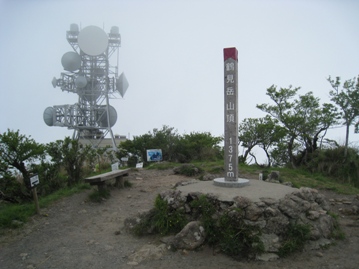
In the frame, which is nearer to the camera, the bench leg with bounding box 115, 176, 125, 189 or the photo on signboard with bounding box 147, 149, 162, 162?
the bench leg with bounding box 115, 176, 125, 189

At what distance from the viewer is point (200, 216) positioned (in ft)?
14.9

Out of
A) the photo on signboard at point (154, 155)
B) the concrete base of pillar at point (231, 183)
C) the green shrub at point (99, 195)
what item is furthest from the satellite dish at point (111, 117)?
the concrete base of pillar at point (231, 183)

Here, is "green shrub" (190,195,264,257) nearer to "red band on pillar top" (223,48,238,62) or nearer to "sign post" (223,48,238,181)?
Answer: "sign post" (223,48,238,181)

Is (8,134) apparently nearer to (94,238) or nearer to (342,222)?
(94,238)

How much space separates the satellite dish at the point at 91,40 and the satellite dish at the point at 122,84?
353 centimetres

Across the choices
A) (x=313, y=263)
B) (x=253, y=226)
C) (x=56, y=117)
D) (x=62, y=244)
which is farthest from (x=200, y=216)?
(x=56, y=117)

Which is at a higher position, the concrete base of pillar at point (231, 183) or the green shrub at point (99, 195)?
the concrete base of pillar at point (231, 183)

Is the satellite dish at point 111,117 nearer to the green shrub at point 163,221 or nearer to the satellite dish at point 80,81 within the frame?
the satellite dish at point 80,81

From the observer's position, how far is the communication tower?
27719mm

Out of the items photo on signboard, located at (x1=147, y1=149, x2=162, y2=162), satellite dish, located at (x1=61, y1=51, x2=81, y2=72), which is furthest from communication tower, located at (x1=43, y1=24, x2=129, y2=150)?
photo on signboard, located at (x1=147, y1=149, x2=162, y2=162)

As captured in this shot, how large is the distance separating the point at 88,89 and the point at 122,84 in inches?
180

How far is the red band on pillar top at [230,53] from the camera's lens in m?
Result: 6.26

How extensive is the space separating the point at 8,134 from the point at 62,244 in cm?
325

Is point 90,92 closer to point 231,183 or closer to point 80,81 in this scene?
point 80,81
